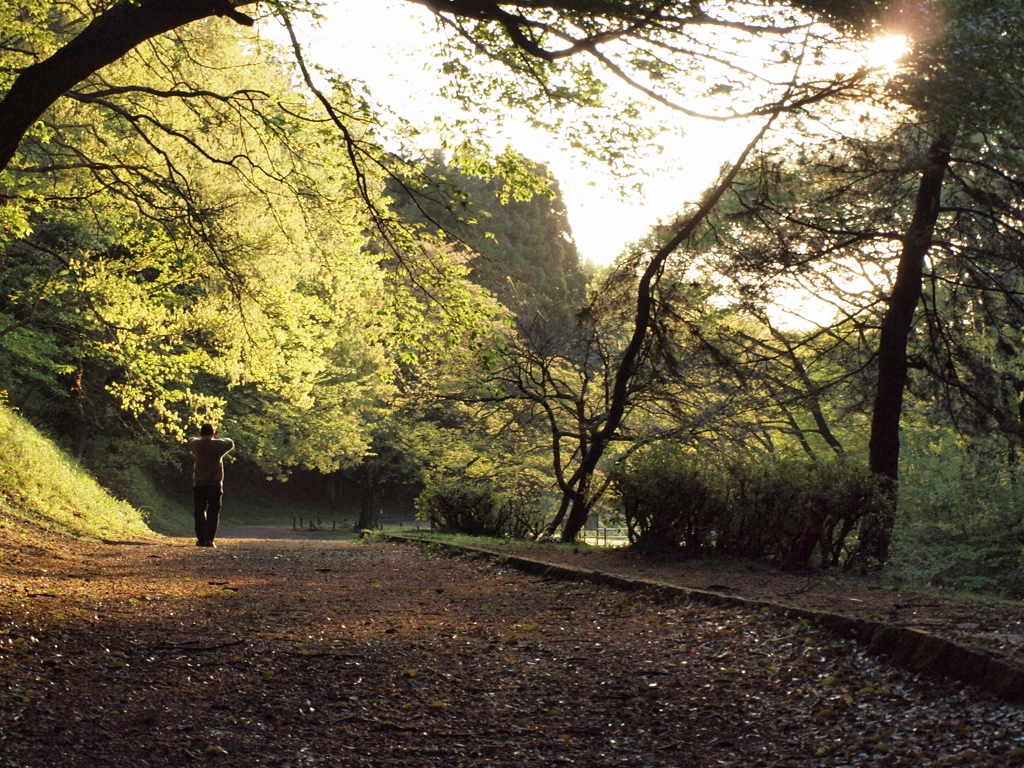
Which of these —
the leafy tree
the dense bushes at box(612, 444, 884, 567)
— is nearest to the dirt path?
the dense bushes at box(612, 444, 884, 567)

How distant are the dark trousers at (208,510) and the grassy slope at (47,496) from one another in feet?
4.75

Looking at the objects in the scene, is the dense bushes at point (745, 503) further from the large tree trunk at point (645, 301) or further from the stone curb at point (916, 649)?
the stone curb at point (916, 649)

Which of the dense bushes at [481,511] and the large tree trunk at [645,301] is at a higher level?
the large tree trunk at [645,301]

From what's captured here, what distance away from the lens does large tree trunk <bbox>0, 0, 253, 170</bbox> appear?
6.43m

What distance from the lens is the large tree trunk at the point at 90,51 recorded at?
6.43 metres

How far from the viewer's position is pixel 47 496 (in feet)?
45.6

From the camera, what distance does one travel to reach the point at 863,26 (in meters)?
6.54

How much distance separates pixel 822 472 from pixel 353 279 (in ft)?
20.5

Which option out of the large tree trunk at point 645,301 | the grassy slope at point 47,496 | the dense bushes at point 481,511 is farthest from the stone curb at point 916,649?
the dense bushes at point 481,511

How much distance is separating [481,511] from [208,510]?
203 inches

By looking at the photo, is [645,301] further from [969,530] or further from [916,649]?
[916,649]

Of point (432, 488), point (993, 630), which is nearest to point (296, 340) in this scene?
point (432, 488)

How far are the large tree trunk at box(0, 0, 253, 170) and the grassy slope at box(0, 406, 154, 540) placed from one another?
18.2 ft

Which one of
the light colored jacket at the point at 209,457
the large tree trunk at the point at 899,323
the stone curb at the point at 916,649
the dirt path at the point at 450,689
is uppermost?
the large tree trunk at the point at 899,323
